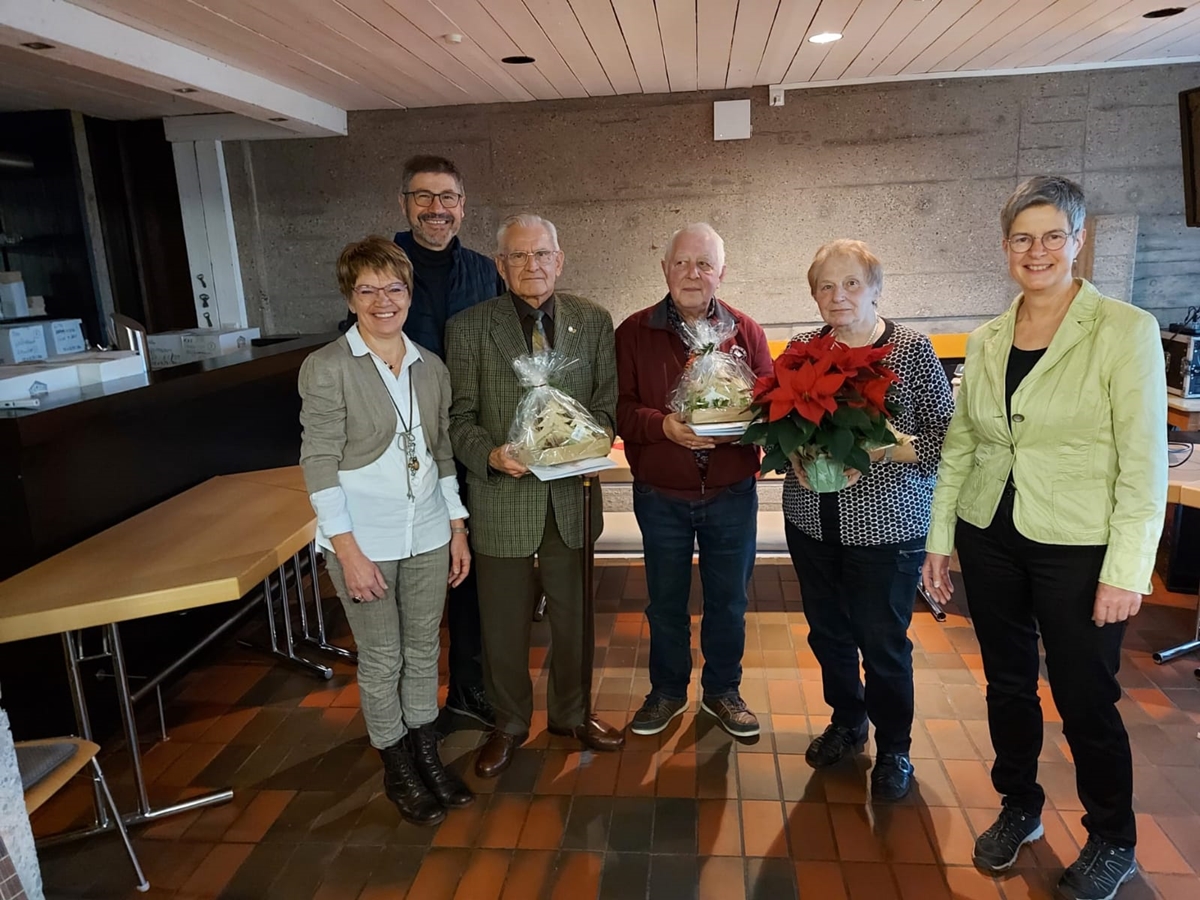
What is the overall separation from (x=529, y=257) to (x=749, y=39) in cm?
241

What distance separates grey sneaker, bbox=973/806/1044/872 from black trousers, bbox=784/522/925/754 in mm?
351

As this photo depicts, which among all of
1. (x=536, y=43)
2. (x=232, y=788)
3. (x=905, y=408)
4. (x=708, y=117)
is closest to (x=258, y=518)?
(x=232, y=788)

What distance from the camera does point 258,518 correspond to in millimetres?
2969

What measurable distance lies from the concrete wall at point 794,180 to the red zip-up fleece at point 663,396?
3.13m

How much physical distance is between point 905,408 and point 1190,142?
288 cm

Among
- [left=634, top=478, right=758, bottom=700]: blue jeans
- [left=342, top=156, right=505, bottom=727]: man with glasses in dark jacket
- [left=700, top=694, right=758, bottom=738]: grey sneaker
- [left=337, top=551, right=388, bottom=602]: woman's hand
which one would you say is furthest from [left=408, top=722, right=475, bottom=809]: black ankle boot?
[left=700, top=694, right=758, bottom=738]: grey sneaker

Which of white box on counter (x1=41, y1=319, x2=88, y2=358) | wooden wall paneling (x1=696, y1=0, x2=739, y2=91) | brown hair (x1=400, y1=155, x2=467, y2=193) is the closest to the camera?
brown hair (x1=400, y1=155, x2=467, y2=193)

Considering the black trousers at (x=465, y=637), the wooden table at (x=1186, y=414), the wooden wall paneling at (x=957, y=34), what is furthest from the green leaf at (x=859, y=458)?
the wooden table at (x=1186, y=414)

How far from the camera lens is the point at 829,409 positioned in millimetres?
2045

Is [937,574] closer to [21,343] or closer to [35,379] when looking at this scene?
[35,379]

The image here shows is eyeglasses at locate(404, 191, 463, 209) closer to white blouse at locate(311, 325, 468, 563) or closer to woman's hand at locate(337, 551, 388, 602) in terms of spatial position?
white blouse at locate(311, 325, 468, 563)

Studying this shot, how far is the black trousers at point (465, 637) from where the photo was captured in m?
3.03

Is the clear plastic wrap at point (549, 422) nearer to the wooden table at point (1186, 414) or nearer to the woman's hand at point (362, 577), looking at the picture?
the woman's hand at point (362, 577)

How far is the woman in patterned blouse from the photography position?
2295 mm
